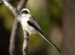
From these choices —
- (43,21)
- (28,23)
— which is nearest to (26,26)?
(28,23)

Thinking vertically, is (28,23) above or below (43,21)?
below

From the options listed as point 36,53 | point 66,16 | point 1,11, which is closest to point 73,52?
point 66,16

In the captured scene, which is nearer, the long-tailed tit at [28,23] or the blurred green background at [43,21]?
the long-tailed tit at [28,23]

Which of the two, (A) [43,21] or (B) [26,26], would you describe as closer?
(B) [26,26]

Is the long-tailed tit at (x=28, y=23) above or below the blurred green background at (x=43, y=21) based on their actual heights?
below

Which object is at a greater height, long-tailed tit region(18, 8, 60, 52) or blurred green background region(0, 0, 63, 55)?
blurred green background region(0, 0, 63, 55)

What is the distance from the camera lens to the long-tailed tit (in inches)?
82.4

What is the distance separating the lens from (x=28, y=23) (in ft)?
7.33

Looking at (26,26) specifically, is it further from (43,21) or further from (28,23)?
(43,21)

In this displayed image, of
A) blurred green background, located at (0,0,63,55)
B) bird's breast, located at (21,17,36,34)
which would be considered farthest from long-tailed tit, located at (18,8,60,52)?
blurred green background, located at (0,0,63,55)

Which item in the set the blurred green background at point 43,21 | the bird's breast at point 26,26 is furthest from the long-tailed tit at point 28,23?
the blurred green background at point 43,21

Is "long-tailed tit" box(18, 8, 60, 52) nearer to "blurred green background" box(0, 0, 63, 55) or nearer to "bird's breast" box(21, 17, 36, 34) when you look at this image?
"bird's breast" box(21, 17, 36, 34)

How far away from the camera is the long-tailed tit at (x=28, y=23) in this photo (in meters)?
2.09

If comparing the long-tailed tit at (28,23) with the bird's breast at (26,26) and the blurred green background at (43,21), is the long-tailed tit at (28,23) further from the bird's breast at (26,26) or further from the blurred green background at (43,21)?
the blurred green background at (43,21)
